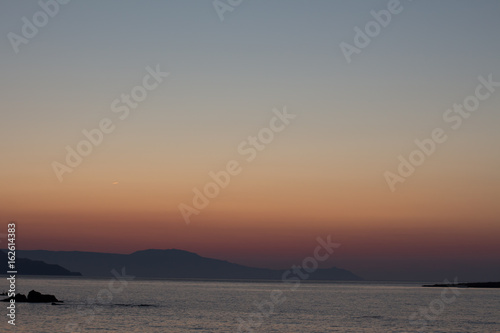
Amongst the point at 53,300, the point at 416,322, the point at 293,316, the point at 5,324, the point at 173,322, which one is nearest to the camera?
the point at 5,324

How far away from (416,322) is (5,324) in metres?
59.6

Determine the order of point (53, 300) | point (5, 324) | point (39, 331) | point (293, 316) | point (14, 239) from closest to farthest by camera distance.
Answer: point (14, 239) → point (39, 331) → point (5, 324) → point (293, 316) → point (53, 300)

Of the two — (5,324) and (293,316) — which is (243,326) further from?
(5,324)

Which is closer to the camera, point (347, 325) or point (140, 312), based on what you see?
point (347, 325)

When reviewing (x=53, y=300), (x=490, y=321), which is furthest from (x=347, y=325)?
(x=53, y=300)

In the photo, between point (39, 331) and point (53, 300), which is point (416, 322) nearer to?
point (39, 331)

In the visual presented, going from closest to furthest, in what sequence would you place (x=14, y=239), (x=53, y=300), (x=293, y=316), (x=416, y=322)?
(x=14, y=239) < (x=416, y=322) < (x=293, y=316) < (x=53, y=300)

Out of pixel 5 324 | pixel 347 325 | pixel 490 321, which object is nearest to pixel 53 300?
pixel 5 324

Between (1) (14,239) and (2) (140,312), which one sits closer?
(1) (14,239)

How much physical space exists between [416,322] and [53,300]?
70.5m

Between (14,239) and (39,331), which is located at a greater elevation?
(14,239)

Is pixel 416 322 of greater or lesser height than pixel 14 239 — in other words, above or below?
below

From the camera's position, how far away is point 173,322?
81625 millimetres

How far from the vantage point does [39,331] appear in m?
67.2
